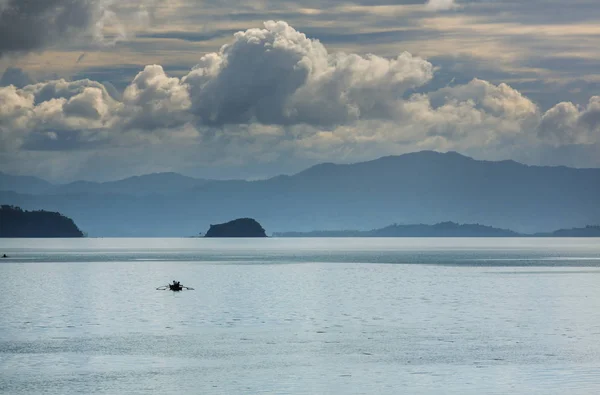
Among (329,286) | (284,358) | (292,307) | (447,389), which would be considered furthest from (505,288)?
(447,389)

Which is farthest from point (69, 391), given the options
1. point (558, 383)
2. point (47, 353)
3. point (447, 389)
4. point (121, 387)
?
point (558, 383)

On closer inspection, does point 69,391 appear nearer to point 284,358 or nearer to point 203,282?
point 284,358

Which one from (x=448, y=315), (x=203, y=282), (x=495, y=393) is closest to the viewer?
(x=495, y=393)

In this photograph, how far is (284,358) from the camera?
65875 millimetres

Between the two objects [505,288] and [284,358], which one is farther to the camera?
[505,288]

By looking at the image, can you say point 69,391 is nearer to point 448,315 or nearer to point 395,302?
point 448,315

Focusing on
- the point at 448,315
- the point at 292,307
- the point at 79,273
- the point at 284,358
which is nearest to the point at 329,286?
the point at 292,307

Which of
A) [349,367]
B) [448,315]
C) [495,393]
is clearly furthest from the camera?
[448,315]

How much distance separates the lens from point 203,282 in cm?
16100

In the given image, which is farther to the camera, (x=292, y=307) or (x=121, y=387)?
(x=292, y=307)

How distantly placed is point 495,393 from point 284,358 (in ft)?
58.5

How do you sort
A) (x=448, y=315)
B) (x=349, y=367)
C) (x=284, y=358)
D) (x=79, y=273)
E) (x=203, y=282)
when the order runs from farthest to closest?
1. (x=79, y=273)
2. (x=203, y=282)
3. (x=448, y=315)
4. (x=284, y=358)
5. (x=349, y=367)

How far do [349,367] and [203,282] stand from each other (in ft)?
332

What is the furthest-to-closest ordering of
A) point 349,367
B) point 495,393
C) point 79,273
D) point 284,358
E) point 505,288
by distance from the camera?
point 79,273 < point 505,288 < point 284,358 < point 349,367 < point 495,393
